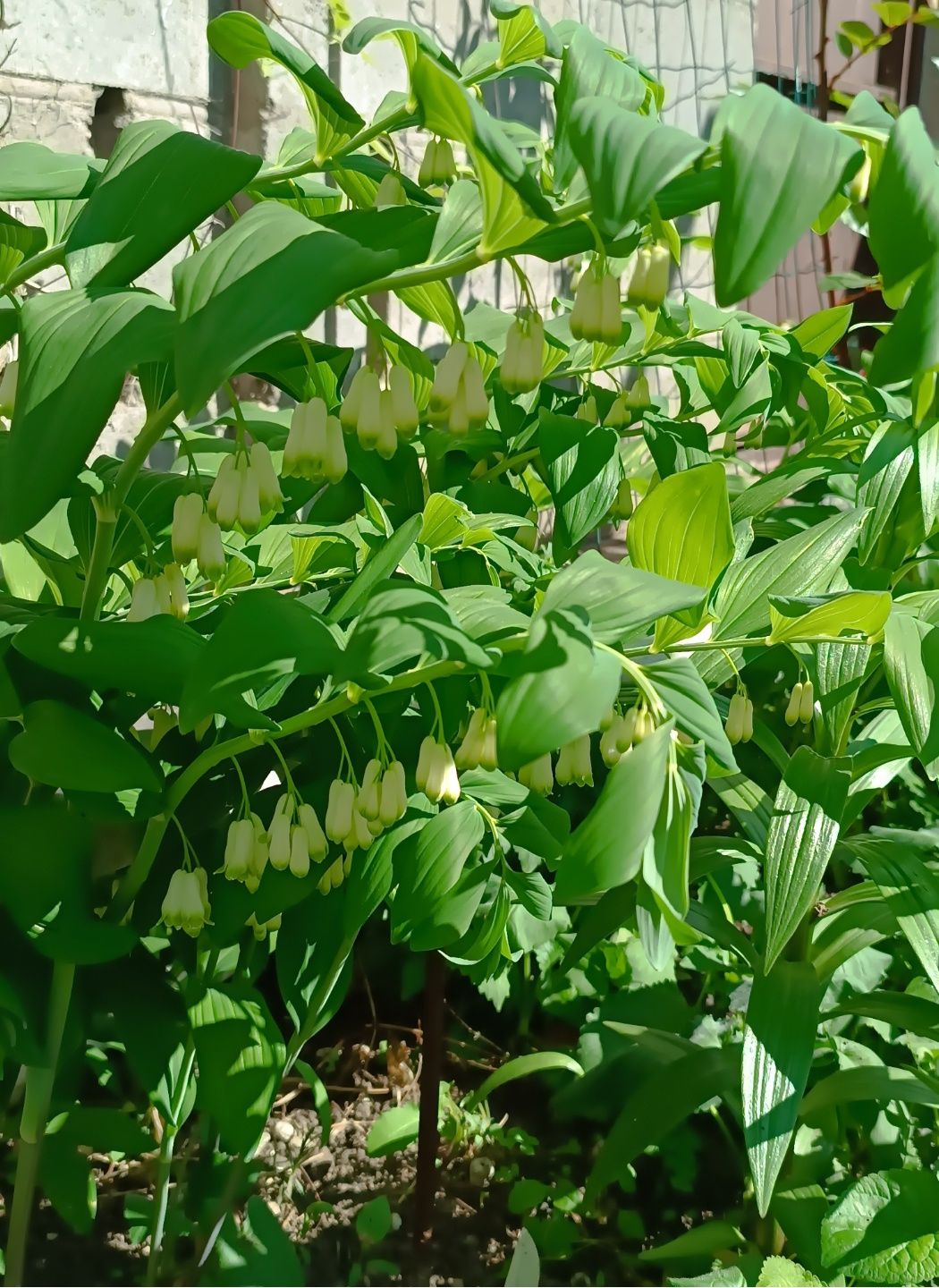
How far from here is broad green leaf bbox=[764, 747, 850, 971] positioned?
96 centimetres

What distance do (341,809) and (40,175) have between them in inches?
17.0

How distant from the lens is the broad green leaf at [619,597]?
1.87ft

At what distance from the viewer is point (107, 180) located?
58cm

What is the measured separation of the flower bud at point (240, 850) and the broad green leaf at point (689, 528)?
32 centimetres

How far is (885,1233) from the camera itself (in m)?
1.01

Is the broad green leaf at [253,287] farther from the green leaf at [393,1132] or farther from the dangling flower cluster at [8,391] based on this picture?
the green leaf at [393,1132]

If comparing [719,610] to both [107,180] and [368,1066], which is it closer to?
[107,180]

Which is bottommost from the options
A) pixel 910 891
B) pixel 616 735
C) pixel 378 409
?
pixel 910 891

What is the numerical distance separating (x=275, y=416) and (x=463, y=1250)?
94 cm

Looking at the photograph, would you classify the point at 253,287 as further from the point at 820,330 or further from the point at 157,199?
the point at 820,330

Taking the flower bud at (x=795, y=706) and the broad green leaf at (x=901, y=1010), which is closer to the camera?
the flower bud at (x=795, y=706)

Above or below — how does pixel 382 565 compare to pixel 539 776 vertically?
above

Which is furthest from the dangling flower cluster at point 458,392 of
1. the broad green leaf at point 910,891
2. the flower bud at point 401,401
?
the broad green leaf at point 910,891

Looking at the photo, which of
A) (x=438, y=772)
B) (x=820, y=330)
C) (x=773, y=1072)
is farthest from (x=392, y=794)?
(x=820, y=330)
